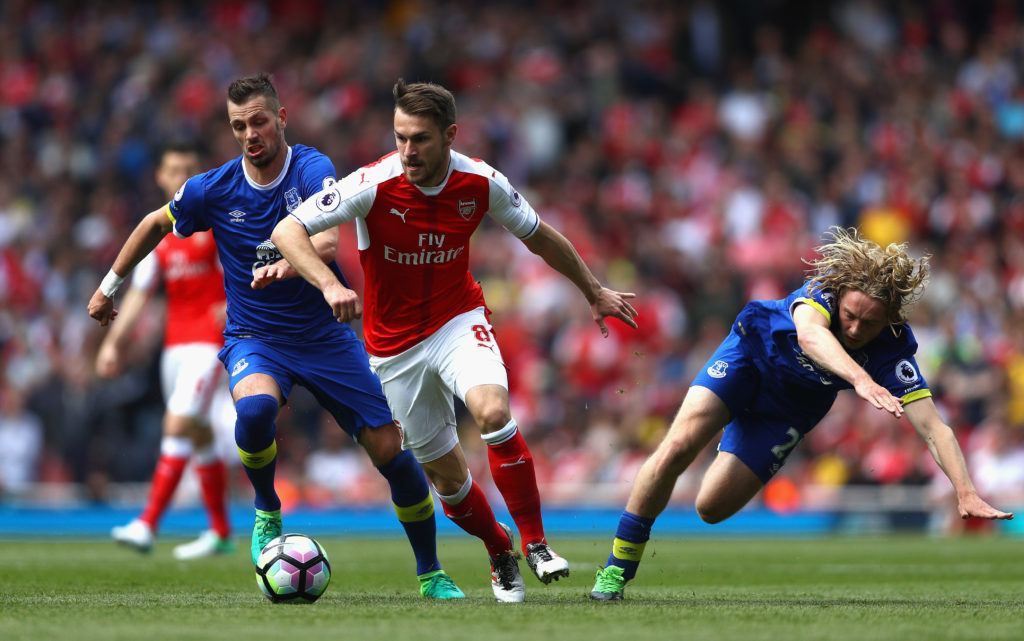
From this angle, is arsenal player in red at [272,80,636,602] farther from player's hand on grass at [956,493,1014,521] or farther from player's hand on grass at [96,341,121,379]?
player's hand on grass at [96,341,121,379]

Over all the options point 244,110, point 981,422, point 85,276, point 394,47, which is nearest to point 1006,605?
point 244,110

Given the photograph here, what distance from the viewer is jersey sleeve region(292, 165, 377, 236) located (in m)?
6.95

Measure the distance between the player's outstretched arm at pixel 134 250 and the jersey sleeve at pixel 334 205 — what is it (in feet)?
3.28

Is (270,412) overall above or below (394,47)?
below

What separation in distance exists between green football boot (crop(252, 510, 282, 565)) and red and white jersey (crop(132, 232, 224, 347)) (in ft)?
12.1

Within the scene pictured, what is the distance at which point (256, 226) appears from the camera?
7598 millimetres

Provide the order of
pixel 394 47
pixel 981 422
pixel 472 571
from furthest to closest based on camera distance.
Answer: pixel 394 47 → pixel 981 422 → pixel 472 571

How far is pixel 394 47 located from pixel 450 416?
15.7m

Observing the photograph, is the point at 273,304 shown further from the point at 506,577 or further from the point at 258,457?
the point at 506,577

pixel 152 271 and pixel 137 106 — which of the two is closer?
pixel 152 271

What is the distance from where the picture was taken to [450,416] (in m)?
7.47

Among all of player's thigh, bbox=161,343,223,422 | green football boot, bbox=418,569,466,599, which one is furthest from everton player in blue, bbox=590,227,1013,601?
player's thigh, bbox=161,343,223,422

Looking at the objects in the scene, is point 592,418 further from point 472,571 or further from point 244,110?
point 244,110

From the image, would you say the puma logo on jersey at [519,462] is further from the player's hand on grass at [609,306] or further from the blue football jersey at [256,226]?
the blue football jersey at [256,226]
